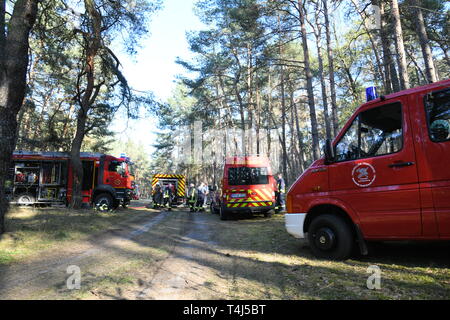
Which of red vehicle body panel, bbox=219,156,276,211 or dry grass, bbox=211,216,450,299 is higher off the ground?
red vehicle body panel, bbox=219,156,276,211

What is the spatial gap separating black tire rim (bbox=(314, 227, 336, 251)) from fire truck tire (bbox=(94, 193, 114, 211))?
12299mm

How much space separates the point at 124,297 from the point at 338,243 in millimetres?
3259

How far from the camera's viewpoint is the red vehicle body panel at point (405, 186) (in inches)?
135

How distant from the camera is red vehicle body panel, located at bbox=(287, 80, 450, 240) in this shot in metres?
3.44

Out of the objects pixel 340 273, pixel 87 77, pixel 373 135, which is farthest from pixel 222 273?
pixel 87 77

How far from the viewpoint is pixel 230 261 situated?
4508mm

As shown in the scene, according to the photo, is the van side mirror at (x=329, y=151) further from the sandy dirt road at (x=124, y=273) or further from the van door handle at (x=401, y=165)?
the sandy dirt road at (x=124, y=273)

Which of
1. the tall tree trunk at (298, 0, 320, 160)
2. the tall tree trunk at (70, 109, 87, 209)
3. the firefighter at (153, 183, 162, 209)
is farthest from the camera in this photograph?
the firefighter at (153, 183, 162, 209)

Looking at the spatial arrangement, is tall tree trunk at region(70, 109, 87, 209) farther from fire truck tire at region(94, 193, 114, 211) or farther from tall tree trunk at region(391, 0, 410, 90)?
tall tree trunk at region(391, 0, 410, 90)

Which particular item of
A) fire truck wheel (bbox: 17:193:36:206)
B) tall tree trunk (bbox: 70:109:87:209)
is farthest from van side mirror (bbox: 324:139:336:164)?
fire truck wheel (bbox: 17:193:36:206)

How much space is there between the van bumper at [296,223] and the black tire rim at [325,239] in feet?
0.97

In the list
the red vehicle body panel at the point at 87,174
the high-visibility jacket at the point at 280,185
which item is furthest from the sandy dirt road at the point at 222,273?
the red vehicle body panel at the point at 87,174

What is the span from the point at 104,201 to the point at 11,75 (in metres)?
9.35
